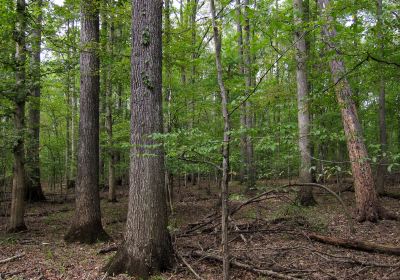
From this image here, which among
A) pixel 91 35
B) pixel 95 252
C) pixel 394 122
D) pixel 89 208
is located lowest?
pixel 95 252

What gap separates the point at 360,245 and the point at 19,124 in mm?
8226

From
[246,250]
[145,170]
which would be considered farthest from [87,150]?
[246,250]

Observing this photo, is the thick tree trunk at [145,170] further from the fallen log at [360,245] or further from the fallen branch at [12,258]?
the fallen log at [360,245]

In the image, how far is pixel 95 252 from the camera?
6.46 metres

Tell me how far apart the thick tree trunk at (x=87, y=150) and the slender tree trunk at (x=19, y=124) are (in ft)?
4.79

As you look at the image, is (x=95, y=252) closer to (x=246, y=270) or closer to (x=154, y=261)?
(x=154, y=261)

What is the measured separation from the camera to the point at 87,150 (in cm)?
737

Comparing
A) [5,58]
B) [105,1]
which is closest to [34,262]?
[5,58]

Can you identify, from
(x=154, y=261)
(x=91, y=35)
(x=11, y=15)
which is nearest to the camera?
(x=154, y=261)

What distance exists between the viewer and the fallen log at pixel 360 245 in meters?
5.58

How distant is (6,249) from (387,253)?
7606 millimetres

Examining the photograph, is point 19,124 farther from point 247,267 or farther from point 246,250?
point 247,267

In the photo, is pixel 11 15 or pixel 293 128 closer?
pixel 293 128

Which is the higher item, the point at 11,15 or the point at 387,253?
the point at 11,15
